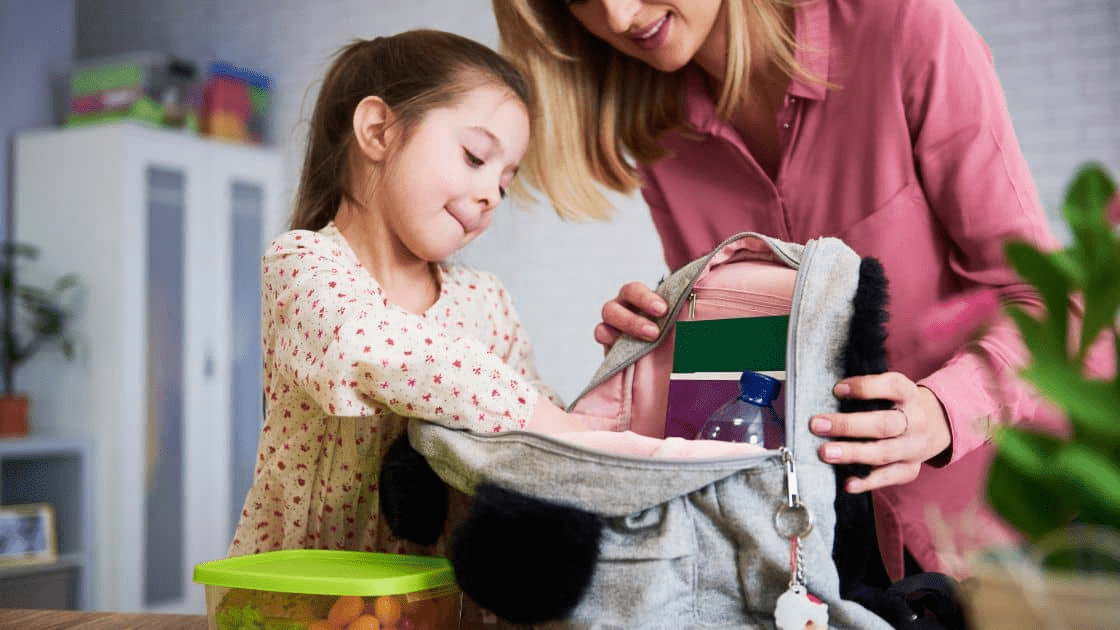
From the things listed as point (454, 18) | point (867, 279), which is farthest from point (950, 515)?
point (454, 18)

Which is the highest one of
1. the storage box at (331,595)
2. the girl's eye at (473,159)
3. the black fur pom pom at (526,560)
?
the girl's eye at (473,159)

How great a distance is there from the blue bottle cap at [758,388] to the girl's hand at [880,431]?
0.16ft

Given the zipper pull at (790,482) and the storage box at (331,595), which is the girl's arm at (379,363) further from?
the zipper pull at (790,482)

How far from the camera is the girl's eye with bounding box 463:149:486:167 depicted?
1.06 meters

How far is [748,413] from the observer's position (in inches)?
30.8

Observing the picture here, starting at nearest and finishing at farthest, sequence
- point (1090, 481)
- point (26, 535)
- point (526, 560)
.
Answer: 1. point (1090, 481)
2. point (526, 560)
3. point (26, 535)

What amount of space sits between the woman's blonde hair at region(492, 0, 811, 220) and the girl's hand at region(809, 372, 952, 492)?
2.04 ft

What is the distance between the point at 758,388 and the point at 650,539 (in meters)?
0.16

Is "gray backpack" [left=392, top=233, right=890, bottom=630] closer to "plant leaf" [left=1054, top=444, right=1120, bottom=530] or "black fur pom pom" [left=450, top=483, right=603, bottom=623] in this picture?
"black fur pom pom" [left=450, top=483, right=603, bottom=623]

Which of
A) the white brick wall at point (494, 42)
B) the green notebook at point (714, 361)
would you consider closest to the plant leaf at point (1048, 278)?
the green notebook at point (714, 361)

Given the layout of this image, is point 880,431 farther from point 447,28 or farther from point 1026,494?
point 447,28

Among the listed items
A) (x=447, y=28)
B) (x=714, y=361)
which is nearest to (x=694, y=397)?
(x=714, y=361)

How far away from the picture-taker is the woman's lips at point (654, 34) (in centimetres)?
113

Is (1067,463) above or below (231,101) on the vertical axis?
below
